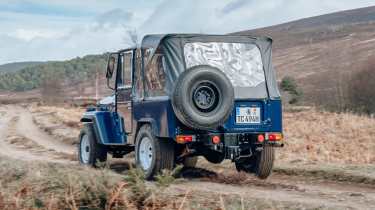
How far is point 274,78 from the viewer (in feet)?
42.1

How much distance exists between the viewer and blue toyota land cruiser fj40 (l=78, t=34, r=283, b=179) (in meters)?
11.7

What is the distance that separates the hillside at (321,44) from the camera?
91887mm

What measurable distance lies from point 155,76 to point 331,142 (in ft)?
30.9

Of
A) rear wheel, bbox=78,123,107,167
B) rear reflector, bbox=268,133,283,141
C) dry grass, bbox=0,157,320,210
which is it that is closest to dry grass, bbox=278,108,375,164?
rear reflector, bbox=268,133,283,141

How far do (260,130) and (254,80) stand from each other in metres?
0.91

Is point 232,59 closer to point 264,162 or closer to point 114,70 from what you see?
point 264,162

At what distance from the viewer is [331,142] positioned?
20.6 meters

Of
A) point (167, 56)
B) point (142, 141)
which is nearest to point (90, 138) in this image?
point (142, 141)

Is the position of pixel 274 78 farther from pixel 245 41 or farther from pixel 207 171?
pixel 207 171

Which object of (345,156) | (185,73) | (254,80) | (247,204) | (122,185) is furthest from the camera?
(345,156)

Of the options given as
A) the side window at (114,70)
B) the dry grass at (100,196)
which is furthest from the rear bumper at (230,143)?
the dry grass at (100,196)

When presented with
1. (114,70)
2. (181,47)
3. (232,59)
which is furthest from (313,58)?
(181,47)

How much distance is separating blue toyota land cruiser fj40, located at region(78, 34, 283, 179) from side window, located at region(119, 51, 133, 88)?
0.02 metres

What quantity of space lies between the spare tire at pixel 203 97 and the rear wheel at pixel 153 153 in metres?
0.75
